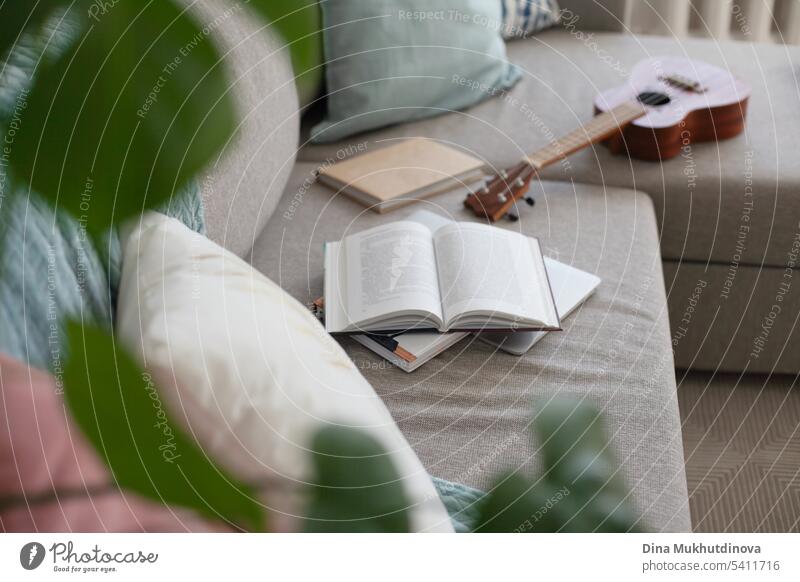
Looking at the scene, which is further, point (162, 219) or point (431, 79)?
point (431, 79)

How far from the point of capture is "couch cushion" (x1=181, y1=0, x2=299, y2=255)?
992 millimetres

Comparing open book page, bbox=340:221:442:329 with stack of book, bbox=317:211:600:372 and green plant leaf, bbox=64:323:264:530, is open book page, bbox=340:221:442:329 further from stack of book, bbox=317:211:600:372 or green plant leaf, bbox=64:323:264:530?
green plant leaf, bbox=64:323:264:530

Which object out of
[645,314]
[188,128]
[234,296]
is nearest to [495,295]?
[645,314]

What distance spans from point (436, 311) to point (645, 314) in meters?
0.29

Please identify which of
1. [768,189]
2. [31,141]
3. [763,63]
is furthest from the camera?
[763,63]

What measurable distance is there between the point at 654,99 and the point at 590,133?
181 millimetres

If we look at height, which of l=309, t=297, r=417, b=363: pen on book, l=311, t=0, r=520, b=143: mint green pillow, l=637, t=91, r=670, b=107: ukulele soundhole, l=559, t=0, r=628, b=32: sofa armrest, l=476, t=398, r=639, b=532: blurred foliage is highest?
l=559, t=0, r=628, b=32: sofa armrest

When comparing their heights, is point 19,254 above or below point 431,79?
below

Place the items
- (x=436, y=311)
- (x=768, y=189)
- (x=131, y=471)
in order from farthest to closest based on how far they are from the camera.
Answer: (x=768, y=189)
(x=436, y=311)
(x=131, y=471)

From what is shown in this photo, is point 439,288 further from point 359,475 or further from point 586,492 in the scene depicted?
point 359,475

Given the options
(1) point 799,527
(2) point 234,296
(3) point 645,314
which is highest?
(2) point 234,296

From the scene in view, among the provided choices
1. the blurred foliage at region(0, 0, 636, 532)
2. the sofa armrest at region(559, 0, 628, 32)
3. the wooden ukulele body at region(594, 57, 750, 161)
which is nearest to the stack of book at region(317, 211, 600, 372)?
the wooden ukulele body at region(594, 57, 750, 161)

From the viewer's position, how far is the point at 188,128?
0.56 feet

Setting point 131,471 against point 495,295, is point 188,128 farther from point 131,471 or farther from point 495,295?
point 495,295
